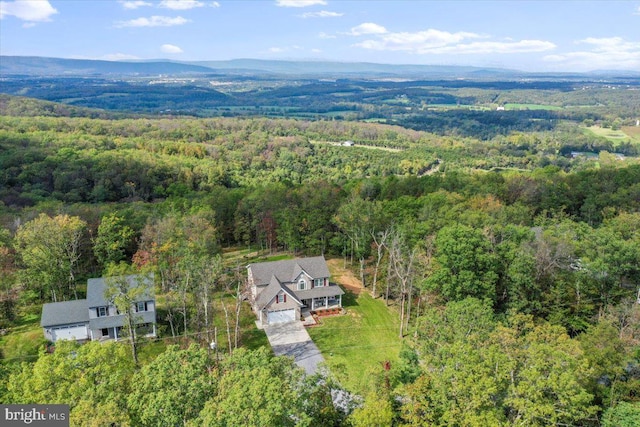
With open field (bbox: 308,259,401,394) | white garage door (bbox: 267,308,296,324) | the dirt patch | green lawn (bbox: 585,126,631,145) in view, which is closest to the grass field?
green lawn (bbox: 585,126,631,145)

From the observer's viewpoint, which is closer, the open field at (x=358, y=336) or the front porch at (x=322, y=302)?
the open field at (x=358, y=336)

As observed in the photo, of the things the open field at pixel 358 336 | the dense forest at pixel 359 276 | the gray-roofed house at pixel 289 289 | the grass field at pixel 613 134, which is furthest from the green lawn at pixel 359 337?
the grass field at pixel 613 134

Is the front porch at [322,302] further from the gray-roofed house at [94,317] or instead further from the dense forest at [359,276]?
the gray-roofed house at [94,317]

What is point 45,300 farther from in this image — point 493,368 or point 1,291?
point 493,368

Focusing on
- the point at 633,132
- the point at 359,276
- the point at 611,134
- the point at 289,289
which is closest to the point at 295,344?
Result: the point at 289,289

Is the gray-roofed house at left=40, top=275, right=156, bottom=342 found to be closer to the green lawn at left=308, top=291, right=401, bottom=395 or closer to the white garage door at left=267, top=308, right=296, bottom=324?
the white garage door at left=267, top=308, right=296, bottom=324

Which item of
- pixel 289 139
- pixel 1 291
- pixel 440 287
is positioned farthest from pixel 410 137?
pixel 1 291

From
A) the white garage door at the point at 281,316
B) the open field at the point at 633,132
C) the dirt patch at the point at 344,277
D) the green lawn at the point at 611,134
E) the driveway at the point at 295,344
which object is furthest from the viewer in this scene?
the open field at the point at 633,132

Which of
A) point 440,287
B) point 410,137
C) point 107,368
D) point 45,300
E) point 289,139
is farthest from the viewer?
point 410,137
